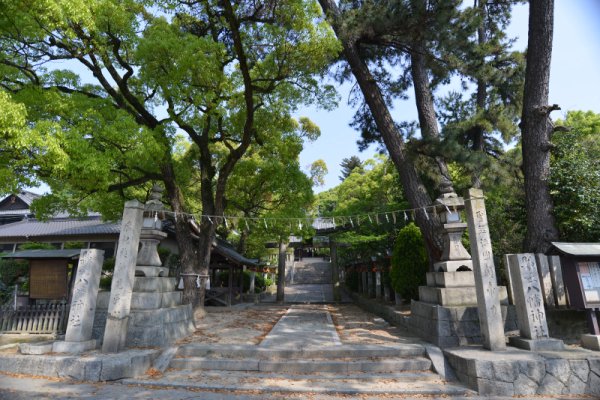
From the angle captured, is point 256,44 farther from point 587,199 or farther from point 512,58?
point 587,199

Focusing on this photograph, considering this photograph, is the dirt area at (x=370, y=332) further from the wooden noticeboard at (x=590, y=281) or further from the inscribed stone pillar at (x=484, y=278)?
the wooden noticeboard at (x=590, y=281)

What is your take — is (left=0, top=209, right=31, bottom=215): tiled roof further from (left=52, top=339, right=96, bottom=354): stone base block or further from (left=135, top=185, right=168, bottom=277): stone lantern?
(left=52, top=339, right=96, bottom=354): stone base block

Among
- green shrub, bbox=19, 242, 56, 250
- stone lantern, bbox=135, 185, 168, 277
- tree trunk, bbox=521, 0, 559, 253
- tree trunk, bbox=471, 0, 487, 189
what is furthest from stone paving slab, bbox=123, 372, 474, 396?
green shrub, bbox=19, 242, 56, 250

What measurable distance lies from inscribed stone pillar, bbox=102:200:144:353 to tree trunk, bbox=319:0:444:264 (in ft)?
22.5

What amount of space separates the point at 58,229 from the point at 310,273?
2037 cm

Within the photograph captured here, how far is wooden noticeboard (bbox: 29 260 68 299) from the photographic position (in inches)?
380

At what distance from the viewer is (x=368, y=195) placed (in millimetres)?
22531

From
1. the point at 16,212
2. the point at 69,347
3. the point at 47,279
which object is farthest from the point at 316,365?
the point at 16,212

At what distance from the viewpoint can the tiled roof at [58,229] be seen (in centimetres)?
1820

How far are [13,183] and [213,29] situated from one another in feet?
24.2

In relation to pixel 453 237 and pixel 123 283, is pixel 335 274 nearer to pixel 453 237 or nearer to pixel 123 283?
pixel 453 237

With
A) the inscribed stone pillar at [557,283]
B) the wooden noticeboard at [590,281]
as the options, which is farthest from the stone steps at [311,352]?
the inscribed stone pillar at [557,283]

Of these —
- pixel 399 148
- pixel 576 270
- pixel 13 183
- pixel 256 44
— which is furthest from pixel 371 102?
pixel 13 183

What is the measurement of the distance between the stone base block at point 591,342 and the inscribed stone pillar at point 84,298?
30.6 ft
